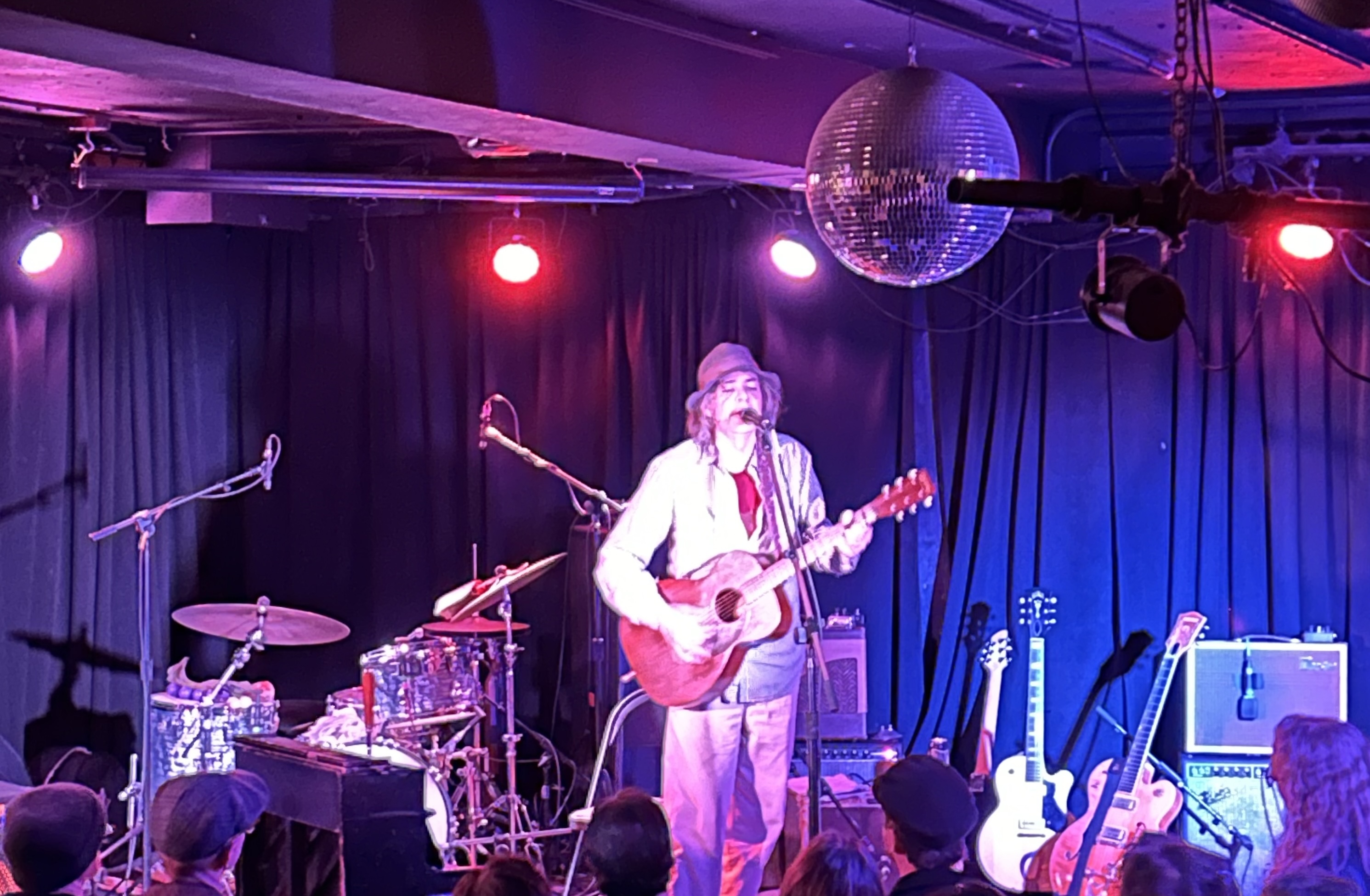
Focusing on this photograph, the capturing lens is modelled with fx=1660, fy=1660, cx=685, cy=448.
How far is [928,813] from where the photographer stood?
383cm

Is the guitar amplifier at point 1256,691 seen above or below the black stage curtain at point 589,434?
below

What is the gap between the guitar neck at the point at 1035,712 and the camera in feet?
21.9

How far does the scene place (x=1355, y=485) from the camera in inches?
267

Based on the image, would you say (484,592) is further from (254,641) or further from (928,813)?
(928,813)

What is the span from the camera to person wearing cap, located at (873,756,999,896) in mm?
3811

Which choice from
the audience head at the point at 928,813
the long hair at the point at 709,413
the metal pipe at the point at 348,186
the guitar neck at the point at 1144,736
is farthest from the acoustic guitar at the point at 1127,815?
the metal pipe at the point at 348,186

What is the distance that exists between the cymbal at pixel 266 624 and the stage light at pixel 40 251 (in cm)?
173

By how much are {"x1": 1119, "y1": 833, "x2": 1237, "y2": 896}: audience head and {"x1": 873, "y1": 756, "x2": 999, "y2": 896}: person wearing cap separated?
0.39 meters

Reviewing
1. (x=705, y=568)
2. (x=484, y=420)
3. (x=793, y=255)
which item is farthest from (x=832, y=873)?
(x=793, y=255)

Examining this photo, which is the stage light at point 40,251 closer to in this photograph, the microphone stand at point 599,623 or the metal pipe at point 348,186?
the metal pipe at point 348,186

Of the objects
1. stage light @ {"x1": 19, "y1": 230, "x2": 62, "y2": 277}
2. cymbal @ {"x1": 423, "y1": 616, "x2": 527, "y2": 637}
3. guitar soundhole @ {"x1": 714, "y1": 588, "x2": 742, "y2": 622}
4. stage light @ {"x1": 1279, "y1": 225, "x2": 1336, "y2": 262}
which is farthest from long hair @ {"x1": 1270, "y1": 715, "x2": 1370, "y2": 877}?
stage light @ {"x1": 19, "y1": 230, "x2": 62, "y2": 277}

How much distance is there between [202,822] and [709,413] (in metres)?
2.49

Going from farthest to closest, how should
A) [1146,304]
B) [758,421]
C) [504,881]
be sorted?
[758,421] < [504,881] < [1146,304]

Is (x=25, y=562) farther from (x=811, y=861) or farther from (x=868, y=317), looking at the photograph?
(x=811, y=861)
